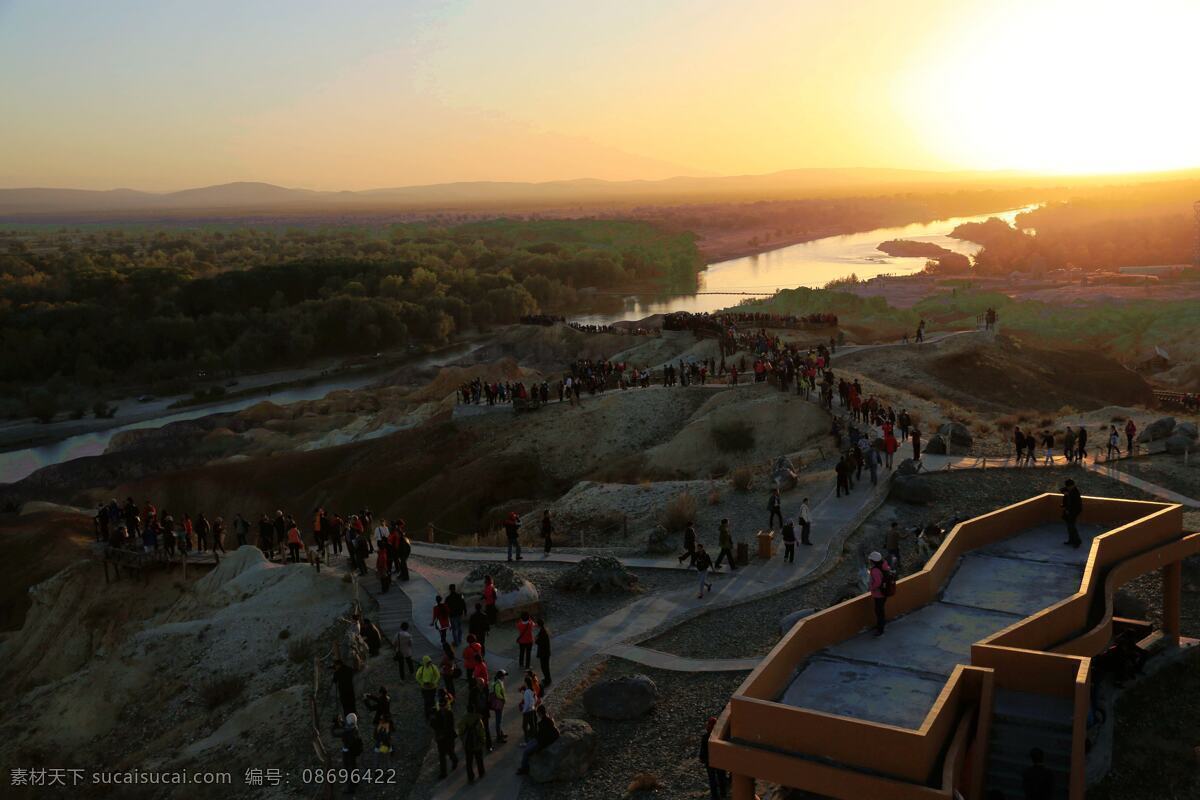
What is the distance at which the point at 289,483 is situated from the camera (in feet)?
127

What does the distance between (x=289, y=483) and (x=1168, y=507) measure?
1248 inches

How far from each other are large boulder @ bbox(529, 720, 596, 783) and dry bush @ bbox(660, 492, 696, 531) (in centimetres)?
1121

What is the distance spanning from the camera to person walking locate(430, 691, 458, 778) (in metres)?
12.6

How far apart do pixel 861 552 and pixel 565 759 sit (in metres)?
8.91

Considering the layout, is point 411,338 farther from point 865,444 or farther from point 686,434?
point 865,444

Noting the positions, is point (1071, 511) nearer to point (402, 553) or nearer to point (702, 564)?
point (702, 564)

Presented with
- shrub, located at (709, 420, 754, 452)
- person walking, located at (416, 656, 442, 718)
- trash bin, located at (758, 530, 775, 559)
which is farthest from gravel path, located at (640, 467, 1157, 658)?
shrub, located at (709, 420, 754, 452)

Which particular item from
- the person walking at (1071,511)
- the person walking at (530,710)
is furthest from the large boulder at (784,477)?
the person walking at (530,710)

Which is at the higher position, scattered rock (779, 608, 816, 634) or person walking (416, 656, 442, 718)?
person walking (416, 656, 442, 718)

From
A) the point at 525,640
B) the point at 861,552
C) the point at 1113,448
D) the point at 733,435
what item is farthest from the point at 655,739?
the point at 733,435

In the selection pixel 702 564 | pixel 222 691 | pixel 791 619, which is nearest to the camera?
pixel 791 619

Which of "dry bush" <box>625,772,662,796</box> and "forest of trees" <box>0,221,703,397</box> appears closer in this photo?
"dry bush" <box>625,772,662,796</box>

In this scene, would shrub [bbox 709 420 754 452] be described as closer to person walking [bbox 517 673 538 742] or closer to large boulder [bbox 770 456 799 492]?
large boulder [bbox 770 456 799 492]

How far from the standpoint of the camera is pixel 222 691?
18.2 metres
